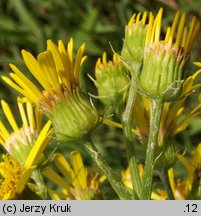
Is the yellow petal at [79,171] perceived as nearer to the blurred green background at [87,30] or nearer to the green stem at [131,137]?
the green stem at [131,137]

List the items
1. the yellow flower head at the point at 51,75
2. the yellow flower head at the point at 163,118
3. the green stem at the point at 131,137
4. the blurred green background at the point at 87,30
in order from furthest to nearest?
the blurred green background at the point at 87,30 < the yellow flower head at the point at 163,118 < the green stem at the point at 131,137 < the yellow flower head at the point at 51,75

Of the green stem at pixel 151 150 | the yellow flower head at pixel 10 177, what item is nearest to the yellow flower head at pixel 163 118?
the green stem at pixel 151 150

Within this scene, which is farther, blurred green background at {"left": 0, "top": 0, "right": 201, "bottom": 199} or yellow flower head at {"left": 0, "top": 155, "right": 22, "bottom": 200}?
blurred green background at {"left": 0, "top": 0, "right": 201, "bottom": 199}

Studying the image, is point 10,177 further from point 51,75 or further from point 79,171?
point 51,75

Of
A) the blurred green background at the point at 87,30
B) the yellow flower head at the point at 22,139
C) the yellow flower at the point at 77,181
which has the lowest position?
the yellow flower at the point at 77,181

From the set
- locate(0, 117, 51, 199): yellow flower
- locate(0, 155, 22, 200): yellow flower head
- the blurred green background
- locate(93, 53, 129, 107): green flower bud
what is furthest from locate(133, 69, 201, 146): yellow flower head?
the blurred green background

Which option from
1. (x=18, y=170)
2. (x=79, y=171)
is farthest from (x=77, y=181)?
(x=18, y=170)

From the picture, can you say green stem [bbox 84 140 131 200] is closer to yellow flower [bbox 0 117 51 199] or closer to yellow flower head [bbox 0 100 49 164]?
yellow flower [bbox 0 117 51 199]
